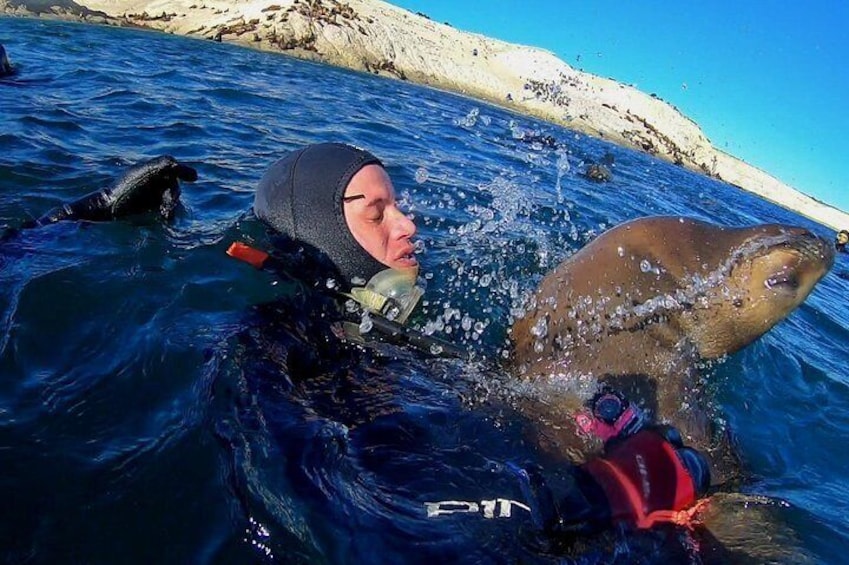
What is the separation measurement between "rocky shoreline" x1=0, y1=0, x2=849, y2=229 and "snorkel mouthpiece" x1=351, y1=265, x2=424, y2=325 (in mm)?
25698

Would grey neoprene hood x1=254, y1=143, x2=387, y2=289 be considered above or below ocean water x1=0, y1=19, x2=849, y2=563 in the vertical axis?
above

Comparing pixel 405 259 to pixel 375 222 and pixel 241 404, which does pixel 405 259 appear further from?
pixel 241 404

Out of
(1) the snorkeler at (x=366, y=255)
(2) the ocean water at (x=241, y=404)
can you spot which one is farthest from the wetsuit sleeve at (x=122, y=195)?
(1) the snorkeler at (x=366, y=255)

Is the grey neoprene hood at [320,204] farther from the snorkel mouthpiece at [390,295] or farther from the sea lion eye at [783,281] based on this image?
the sea lion eye at [783,281]

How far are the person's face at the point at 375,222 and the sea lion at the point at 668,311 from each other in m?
0.89

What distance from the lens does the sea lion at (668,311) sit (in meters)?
3.25

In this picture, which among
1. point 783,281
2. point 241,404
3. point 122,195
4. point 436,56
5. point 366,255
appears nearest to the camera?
point 241,404

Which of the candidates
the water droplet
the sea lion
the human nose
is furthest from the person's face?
the sea lion

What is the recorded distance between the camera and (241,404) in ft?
8.82

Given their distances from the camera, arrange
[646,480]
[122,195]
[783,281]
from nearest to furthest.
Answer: [646,480]
[783,281]
[122,195]

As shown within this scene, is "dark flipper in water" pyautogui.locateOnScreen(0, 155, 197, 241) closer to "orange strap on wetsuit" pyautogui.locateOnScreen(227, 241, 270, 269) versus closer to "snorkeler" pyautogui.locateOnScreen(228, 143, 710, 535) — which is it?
"snorkeler" pyautogui.locateOnScreen(228, 143, 710, 535)

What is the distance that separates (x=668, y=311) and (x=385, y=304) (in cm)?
153

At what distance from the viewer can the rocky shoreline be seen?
3225 centimetres

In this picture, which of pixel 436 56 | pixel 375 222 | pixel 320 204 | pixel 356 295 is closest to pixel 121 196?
pixel 320 204
